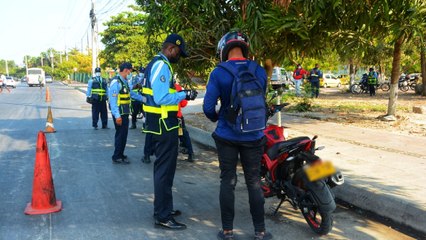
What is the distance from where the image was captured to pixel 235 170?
3.90m

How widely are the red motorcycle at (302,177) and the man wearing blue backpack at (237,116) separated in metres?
0.49

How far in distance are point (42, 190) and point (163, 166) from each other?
60.8 inches

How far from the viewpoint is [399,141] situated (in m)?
8.30

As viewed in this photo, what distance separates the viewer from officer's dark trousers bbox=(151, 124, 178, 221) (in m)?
4.31

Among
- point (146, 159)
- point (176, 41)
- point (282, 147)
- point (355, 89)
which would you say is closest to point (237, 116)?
point (282, 147)

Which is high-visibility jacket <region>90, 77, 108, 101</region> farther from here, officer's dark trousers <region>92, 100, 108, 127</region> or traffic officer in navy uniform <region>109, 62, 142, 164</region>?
traffic officer in navy uniform <region>109, 62, 142, 164</region>

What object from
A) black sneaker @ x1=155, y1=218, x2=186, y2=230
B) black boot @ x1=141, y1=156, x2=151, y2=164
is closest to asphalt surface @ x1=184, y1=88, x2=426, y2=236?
black boot @ x1=141, y1=156, x2=151, y2=164

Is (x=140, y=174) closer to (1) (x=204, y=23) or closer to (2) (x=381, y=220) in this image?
(1) (x=204, y=23)

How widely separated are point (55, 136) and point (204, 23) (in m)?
5.69

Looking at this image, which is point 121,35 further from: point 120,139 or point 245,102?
point 245,102

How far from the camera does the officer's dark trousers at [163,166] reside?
4312 mm

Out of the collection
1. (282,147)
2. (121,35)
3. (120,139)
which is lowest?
(120,139)

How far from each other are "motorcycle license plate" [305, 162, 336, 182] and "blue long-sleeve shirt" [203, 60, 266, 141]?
0.57m

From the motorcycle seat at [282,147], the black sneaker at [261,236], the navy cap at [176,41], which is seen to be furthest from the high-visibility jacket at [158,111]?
the black sneaker at [261,236]
